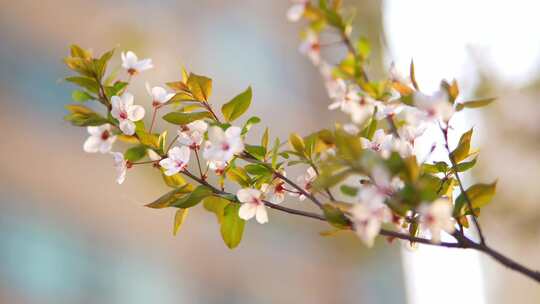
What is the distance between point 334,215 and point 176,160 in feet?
0.46

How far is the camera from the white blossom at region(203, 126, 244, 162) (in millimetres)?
417

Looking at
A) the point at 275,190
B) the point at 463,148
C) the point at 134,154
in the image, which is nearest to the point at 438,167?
the point at 463,148

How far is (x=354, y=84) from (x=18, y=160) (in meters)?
2.02

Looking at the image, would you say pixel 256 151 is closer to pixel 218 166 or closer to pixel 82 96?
pixel 218 166

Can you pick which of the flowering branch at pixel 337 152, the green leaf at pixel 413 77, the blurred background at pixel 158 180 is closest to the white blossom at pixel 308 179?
the flowering branch at pixel 337 152

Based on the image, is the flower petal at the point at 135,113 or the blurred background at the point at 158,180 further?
the blurred background at the point at 158,180

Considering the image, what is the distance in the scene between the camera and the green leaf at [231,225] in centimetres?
49

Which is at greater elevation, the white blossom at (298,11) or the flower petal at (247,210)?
the white blossom at (298,11)

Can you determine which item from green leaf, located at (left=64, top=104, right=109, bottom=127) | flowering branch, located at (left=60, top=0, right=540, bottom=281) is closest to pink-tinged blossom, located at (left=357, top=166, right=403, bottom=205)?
flowering branch, located at (left=60, top=0, right=540, bottom=281)

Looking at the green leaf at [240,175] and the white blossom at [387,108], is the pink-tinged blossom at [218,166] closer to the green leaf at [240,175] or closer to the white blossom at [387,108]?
the green leaf at [240,175]

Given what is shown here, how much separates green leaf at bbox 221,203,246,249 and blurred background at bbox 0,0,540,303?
3.20 ft

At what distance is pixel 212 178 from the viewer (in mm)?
2629

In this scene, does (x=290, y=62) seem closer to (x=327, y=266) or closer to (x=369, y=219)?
(x=327, y=266)

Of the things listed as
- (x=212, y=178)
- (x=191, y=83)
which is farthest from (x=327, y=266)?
(x=191, y=83)
